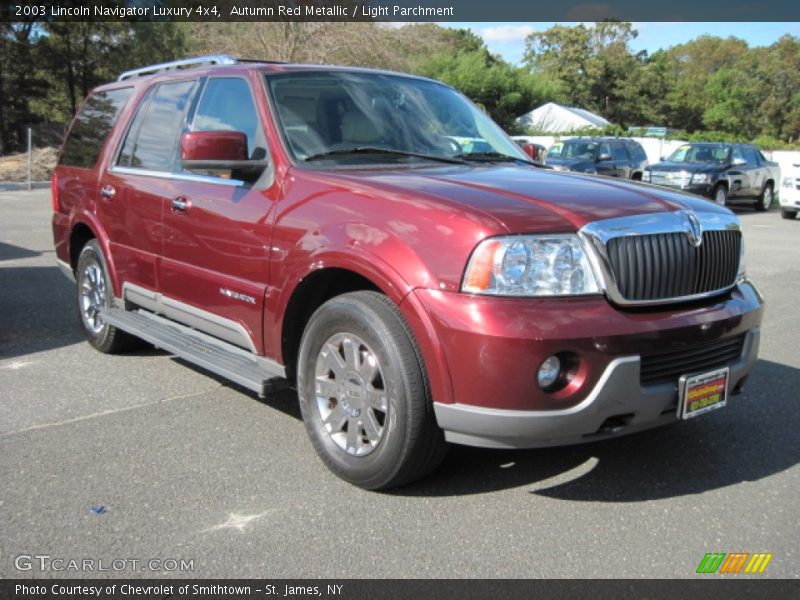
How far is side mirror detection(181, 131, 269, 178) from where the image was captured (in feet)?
13.1

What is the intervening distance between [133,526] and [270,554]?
646mm

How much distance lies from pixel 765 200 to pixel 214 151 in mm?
22869

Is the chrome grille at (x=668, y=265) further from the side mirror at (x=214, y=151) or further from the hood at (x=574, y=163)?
the hood at (x=574, y=163)

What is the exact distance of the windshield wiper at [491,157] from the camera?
463cm

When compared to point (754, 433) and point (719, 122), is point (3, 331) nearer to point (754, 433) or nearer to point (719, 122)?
point (754, 433)

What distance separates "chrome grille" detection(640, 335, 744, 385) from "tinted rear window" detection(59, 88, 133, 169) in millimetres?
4263

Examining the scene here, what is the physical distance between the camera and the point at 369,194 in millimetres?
3582

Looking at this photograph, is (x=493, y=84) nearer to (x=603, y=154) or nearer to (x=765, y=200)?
(x=765, y=200)

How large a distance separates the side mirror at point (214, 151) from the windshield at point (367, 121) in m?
0.27

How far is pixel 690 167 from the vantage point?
Answer: 69.4 ft

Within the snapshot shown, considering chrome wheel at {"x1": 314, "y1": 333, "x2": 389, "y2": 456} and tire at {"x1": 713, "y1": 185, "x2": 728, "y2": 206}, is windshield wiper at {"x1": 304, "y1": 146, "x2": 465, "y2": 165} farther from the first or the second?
tire at {"x1": 713, "y1": 185, "x2": 728, "y2": 206}

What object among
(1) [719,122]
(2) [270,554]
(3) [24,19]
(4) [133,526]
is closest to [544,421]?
(2) [270,554]

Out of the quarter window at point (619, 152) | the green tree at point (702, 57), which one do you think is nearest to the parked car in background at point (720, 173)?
the quarter window at point (619, 152)

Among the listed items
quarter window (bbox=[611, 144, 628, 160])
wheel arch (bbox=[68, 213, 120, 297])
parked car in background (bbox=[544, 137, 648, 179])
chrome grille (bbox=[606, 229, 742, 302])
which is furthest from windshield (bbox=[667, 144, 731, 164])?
chrome grille (bbox=[606, 229, 742, 302])
